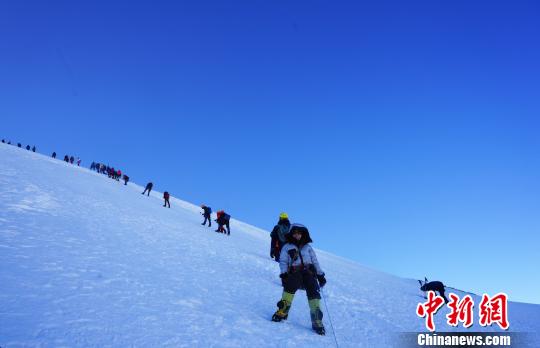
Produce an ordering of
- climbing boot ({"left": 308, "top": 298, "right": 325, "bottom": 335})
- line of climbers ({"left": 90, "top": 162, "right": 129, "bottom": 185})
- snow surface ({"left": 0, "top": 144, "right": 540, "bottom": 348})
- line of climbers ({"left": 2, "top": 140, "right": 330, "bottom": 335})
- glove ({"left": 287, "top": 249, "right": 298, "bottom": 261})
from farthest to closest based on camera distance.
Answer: line of climbers ({"left": 90, "top": 162, "right": 129, "bottom": 185}), glove ({"left": 287, "top": 249, "right": 298, "bottom": 261}), line of climbers ({"left": 2, "top": 140, "right": 330, "bottom": 335}), climbing boot ({"left": 308, "top": 298, "right": 325, "bottom": 335}), snow surface ({"left": 0, "top": 144, "right": 540, "bottom": 348})

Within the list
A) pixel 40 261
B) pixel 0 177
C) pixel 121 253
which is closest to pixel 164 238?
pixel 121 253

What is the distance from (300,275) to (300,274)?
2 centimetres

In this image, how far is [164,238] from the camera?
14164mm

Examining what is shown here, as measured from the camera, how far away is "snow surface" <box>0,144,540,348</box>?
16.3ft

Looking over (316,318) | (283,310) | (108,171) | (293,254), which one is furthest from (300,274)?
(108,171)

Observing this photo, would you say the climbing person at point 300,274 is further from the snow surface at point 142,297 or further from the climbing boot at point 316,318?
the snow surface at point 142,297

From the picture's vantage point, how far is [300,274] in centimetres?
710

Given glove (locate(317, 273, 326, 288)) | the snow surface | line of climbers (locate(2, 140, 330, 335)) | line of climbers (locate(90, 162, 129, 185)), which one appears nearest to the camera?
the snow surface

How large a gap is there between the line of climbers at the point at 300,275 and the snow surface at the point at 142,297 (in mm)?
299

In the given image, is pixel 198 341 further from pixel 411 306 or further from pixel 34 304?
pixel 411 306

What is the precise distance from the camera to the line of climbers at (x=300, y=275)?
6730 millimetres

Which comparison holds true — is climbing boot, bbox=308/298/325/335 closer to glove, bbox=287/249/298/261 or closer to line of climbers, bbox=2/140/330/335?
line of climbers, bbox=2/140/330/335

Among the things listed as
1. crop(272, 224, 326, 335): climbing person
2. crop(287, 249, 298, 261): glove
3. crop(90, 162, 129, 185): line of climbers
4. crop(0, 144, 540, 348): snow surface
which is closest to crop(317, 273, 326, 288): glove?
crop(272, 224, 326, 335): climbing person

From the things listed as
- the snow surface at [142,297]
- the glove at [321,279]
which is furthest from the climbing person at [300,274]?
the snow surface at [142,297]
